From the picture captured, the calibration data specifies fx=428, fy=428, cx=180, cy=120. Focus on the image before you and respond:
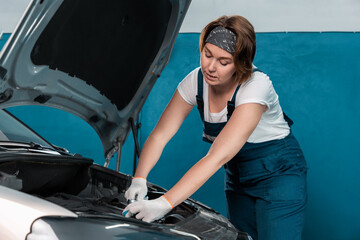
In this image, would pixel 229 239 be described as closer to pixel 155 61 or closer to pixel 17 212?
pixel 17 212

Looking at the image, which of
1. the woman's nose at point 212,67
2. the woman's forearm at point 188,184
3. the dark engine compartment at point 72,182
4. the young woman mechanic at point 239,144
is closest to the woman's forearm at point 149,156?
the young woman mechanic at point 239,144

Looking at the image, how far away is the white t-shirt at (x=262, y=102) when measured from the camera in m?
1.69

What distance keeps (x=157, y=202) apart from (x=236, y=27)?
729mm

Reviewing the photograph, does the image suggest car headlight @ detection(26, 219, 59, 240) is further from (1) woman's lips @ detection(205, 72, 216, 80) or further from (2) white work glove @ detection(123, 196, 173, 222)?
(1) woman's lips @ detection(205, 72, 216, 80)

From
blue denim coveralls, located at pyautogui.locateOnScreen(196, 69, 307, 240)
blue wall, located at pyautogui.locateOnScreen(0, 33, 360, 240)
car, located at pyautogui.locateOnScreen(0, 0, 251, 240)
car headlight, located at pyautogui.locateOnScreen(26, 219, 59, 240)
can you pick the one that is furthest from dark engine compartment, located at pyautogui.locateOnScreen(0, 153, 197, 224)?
blue wall, located at pyautogui.locateOnScreen(0, 33, 360, 240)

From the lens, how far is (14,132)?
2.09m

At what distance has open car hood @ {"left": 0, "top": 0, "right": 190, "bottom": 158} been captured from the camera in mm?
1426

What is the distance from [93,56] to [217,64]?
53 centimetres

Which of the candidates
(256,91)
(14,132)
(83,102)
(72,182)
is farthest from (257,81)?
(14,132)

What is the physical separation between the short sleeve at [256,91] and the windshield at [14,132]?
3.37ft

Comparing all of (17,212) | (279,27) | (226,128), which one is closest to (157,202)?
(226,128)

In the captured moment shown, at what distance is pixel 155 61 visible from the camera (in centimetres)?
203

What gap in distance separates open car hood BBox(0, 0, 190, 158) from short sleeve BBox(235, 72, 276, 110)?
1.43ft

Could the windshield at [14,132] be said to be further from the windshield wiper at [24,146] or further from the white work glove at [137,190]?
the white work glove at [137,190]
